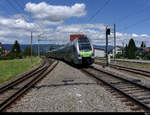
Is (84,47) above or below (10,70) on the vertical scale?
above

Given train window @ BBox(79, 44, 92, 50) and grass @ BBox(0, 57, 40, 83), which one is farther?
train window @ BBox(79, 44, 92, 50)

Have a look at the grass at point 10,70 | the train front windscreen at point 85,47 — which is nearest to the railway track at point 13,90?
the grass at point 10,70

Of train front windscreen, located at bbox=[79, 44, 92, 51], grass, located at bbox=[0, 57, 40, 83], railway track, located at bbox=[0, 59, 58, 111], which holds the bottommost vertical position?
grass, located at bbox=[0, 57, 40, 83]

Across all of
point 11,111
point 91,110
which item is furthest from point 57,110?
point 11,111

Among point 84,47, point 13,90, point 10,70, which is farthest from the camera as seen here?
point 10,70

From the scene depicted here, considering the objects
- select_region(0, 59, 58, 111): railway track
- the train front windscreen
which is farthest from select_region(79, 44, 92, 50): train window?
select_region(0, 59, 58, 111): railway track

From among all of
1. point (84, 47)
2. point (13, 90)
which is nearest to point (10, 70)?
point (84, 47)

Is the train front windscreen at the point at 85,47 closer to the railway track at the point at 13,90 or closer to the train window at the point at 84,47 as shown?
the train window at the point at 84,47

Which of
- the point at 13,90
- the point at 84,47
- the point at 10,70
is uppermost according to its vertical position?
the point at 84,47

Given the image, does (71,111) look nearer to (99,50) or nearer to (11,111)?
(11,111)

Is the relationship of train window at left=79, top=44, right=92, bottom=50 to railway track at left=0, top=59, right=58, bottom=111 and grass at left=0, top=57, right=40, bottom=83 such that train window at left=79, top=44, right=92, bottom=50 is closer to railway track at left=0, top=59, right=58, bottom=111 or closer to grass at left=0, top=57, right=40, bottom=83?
grass at left=0, top=57, right=40, bottom=83

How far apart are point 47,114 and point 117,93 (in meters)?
3.28

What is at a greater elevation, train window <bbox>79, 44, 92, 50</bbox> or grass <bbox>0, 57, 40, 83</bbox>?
train window <bbox>79, 44, 92, 50</bbox>

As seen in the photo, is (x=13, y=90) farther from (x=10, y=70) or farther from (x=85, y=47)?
(x=10, y=70)
